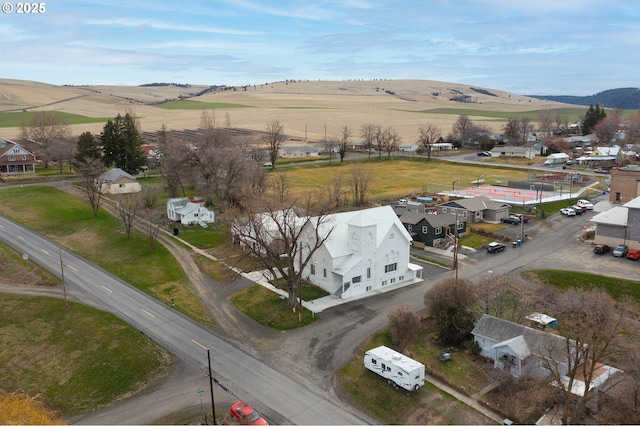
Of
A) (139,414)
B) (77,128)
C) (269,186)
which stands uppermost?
(77,128)

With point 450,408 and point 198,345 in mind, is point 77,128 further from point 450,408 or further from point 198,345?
point 450,408

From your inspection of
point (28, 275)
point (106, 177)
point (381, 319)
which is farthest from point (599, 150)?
point (28, 275)

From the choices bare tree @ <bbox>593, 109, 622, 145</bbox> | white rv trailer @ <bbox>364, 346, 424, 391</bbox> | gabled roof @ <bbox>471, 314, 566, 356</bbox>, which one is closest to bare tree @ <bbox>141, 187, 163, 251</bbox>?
white rv trailer @ <bbox>364, 346, 424, 391</bbox>

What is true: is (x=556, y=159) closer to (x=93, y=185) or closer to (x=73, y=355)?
(x=93, y=185)

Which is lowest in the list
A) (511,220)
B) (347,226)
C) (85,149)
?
(511,220)

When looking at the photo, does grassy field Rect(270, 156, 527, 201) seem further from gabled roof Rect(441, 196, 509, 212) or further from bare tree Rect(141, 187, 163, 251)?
bare tree Rect(141, 187, 163, 251)

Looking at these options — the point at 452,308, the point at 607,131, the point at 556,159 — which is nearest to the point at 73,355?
the point at 452,308
